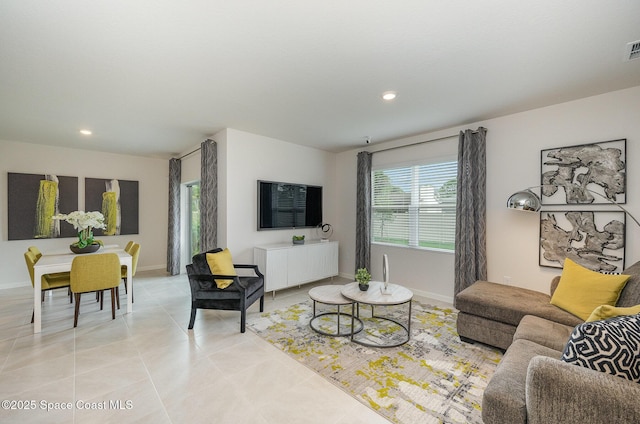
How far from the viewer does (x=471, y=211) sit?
144 inches

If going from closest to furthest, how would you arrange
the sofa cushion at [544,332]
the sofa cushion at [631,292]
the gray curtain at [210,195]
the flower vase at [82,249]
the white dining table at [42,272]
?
the sofa cushion at [544,332] → the sofa cushion at [631,292] → the white dining table at [42,272] → the flower vase at [82,249] → the gray curtain at [210,195]

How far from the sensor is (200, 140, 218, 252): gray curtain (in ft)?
13.7

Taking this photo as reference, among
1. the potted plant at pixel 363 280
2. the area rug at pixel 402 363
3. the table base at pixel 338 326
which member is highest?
the potted plant at pixel 363 280

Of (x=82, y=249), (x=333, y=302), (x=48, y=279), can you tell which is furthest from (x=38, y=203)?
(x=333, y=302)

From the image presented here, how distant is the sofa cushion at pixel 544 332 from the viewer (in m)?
1.90

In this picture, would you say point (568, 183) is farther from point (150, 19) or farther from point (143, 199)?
point (143, 199)

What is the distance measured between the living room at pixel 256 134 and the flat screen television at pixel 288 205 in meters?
0.15

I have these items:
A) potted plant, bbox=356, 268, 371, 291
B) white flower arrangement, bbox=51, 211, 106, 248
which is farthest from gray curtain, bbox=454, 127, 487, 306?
white flower arrangement, bbox=51, 211, 106, 248

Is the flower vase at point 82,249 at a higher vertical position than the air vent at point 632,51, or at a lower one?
lower

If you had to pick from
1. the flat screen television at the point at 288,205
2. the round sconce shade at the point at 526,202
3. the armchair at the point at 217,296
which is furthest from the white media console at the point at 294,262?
the round sconce shade at the point at 526,202

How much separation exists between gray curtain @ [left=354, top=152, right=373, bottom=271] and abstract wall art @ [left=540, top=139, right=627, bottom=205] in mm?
2475

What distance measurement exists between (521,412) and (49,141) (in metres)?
6.91

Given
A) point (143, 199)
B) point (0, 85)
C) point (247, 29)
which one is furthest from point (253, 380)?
point (143, 199)

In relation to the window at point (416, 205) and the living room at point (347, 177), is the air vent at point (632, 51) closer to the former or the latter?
the living room at point (347, 177)
